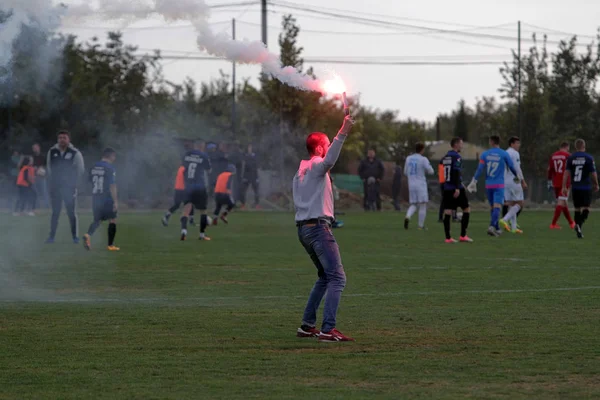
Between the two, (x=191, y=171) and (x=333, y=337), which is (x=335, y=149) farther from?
(x=191, y=171)

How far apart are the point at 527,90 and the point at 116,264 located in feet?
124

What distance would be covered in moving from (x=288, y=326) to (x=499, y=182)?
15.9 m

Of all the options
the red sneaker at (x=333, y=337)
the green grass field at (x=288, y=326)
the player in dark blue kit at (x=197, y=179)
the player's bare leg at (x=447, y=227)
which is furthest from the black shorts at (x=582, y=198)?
the red sneaker at (x=333, y=337)

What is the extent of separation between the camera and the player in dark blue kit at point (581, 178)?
23.9 meters

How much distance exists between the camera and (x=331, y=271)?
9.22 m

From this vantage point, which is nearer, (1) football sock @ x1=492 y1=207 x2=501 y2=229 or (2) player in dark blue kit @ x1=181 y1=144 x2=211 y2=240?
(2) player in dark blue kit @ x1=181 y1=144 x2=211 y2=240

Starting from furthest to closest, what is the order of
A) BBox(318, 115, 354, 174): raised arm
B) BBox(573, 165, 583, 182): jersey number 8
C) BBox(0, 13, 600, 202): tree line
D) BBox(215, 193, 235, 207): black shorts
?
BBox(0, 13, 600, 202): tree line < BBox(215, 193, 235, 207): black shorts < BBox(573, 165, 583, 182): jersey number 8 < BBox(318, 115, 354, 174): raised arm

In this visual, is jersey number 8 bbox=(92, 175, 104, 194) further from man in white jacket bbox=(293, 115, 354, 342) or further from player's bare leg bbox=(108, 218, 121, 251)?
man in white jacket bbox=(293, 115, 354, 342)

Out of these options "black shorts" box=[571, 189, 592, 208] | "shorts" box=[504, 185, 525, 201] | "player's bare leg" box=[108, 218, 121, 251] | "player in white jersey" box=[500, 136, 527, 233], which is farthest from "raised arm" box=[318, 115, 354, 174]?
"shorts" box=[504, 185, 525, 201]

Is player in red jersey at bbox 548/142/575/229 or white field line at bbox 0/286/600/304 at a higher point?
player in red jersey at bbox 548/142/575/229

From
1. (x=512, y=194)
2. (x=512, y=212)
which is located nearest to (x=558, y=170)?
(x=512, y=194)

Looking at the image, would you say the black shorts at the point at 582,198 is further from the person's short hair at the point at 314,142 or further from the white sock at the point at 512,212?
the person's short hair at the point at 314,142

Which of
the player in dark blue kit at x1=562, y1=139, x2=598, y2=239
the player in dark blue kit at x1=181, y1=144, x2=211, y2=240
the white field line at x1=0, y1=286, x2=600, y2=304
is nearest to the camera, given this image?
the white field line at x1=0, y1=286, x2=600, y2=304

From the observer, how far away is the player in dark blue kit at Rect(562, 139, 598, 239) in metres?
23.9
